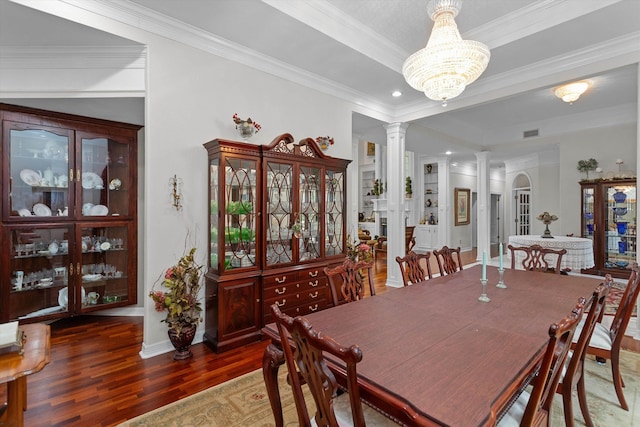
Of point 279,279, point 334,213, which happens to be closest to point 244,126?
point 334,213

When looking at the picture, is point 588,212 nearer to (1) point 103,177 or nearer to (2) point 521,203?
(2) point 521,203

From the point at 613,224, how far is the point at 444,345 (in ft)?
20.7

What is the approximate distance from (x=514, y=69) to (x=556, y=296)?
2.94 metres

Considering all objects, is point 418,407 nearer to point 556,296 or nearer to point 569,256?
point 556,296

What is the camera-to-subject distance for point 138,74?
294cm

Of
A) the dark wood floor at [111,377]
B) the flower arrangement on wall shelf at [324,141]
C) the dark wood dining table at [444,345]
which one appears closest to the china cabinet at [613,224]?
the dark wood floor at [111,377]

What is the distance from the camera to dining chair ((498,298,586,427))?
1.04 meters

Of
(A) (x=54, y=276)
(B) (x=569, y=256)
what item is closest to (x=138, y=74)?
(A) (x=54, y=276)

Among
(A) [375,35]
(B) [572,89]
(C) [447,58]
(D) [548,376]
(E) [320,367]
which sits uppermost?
(A) [375,35]

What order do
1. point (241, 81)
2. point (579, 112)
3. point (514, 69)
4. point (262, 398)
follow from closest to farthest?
point (262, 398)
point (241, 81)
point (514, 69)
point (579, 112)

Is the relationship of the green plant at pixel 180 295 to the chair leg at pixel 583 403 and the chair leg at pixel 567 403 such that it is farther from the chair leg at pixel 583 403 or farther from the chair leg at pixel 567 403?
the chair leg at pixel 583 403

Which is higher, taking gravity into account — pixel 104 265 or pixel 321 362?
pixel 321 362

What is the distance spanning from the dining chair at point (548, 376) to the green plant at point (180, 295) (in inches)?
95.0

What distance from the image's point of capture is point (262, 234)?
3166 millimetres
